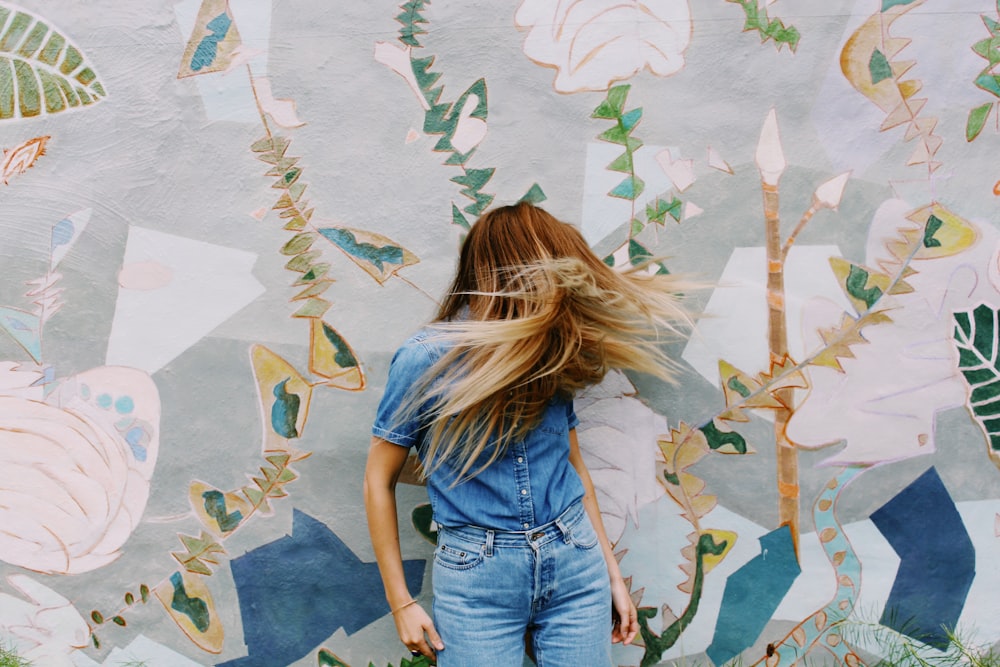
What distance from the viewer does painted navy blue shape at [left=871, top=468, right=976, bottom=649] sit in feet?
7.54

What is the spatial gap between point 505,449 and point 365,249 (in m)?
0.83

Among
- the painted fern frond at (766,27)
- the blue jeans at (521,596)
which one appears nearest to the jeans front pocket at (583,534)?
the blue jeans at (521,596)

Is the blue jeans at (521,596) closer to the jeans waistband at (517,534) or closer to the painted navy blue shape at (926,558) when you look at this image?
the jeans waistband at (517,534)

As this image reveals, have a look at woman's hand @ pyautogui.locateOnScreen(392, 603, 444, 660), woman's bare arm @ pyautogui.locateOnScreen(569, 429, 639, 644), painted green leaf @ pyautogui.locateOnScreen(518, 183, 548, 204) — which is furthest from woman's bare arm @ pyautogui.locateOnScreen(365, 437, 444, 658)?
painted green leaf @ pyautogui.locateOnScreen(518, 183, 548, 204)

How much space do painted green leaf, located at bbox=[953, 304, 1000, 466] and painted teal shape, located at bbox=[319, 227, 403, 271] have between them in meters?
1.73

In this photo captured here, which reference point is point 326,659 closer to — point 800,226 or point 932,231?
point 800,226

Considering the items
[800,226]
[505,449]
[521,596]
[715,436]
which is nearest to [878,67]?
[800,226]

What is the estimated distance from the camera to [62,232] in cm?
218

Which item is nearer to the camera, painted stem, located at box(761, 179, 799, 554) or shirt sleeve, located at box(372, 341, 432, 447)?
shirt sleeve, located at box(372, 341, 432, 447)

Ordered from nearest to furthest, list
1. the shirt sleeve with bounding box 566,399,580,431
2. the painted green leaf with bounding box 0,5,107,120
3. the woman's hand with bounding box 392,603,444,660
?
1. the woman's hand with bounding box 392,603,444,660
2. the shirt sleeve with bounding box 566,399,580,431
3. the painted green leaf with bounding box 0,5,107,120

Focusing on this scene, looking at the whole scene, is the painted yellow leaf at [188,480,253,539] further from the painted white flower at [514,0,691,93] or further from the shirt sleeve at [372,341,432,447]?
the painted white flower at [514,0,691,93]

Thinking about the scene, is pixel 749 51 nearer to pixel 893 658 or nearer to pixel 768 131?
pixel 768 131

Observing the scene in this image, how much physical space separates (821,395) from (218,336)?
6.01 feet

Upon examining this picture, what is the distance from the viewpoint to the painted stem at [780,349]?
7.36 feet
